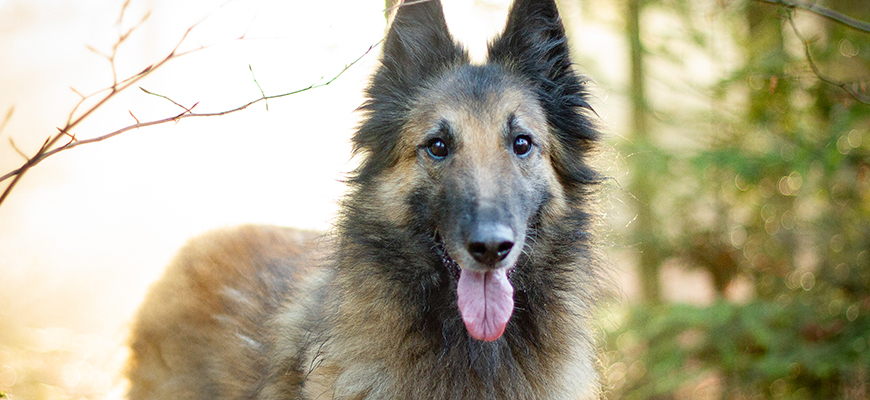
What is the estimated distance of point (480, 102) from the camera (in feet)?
9.00

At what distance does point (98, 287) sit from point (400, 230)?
7258 millimetres

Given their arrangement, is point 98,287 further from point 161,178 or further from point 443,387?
point 443,387

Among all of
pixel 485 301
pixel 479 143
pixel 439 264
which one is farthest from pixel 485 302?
pixel 479 143

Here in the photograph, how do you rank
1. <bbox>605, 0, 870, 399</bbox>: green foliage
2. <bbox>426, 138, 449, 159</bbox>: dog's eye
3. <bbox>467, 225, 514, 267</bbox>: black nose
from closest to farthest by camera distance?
1. <bbox>467, 225, 514, 267</bbox>: black nose
2. <bbox>426, 138, 449, 159</bbox>: dog's eye
3. <bbox>605, 0, 870, 399</bbox>: green foliage

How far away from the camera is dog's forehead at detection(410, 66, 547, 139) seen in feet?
8.86

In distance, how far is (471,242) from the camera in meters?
2.29

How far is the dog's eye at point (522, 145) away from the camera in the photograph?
8.97 feet

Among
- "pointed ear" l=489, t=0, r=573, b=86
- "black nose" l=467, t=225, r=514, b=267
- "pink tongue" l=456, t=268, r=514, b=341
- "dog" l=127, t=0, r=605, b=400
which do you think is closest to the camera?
"black nose" l=467, t=225, r=514, b=267

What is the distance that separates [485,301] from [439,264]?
0.31m

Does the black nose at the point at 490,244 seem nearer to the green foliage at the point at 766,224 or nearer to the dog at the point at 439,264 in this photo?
the dog at the point at 439,264

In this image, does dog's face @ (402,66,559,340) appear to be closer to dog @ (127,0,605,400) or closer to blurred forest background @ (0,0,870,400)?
dog @ (127,0,605,400)

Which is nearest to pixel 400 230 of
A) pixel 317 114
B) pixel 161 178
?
pixel 317 114

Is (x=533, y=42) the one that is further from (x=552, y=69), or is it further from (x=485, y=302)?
(x=485, y=302)

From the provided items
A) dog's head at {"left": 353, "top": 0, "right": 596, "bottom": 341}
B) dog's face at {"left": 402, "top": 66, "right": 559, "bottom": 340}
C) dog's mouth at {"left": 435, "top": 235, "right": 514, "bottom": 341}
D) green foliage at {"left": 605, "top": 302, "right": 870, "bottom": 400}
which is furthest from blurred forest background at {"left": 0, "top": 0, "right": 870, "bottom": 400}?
dog's mouth at {"left": 435, "top": 235, "right": 514, "bottom": 341}
